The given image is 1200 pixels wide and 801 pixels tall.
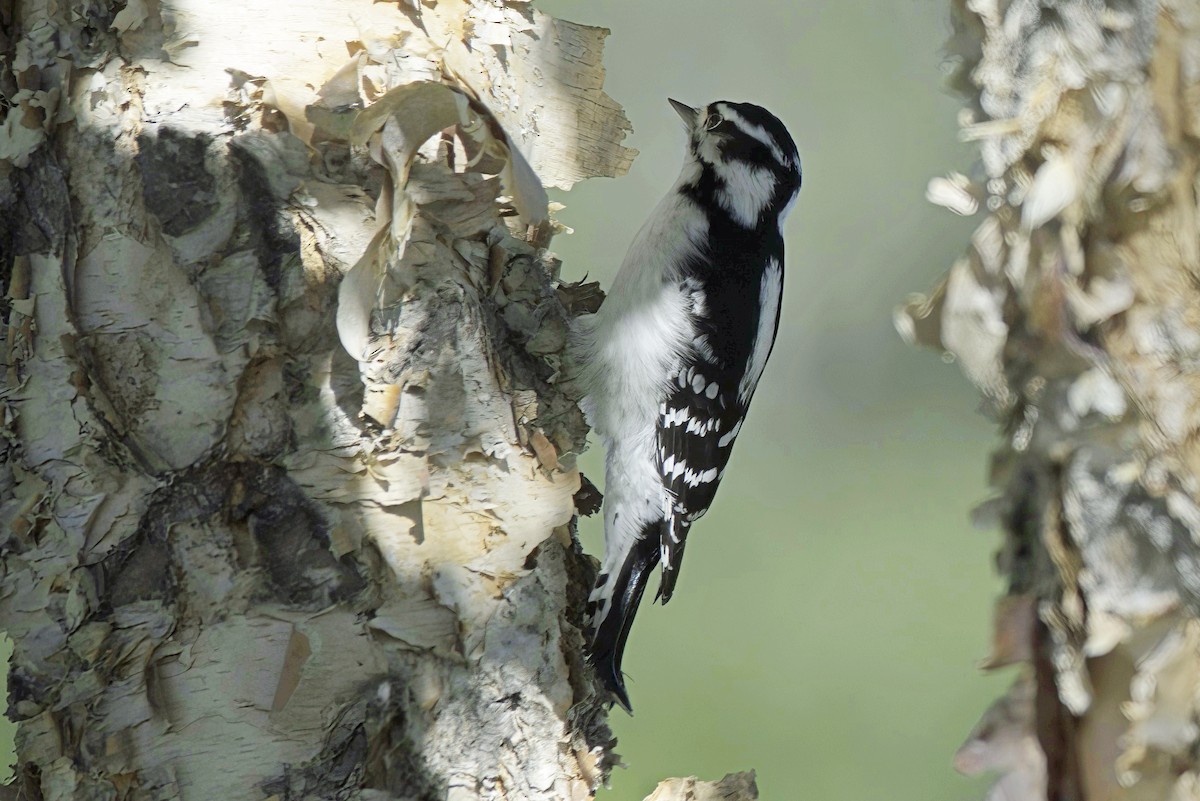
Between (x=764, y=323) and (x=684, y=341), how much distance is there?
12.0 inches

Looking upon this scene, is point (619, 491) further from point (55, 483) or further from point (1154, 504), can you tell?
point (1154, 504)

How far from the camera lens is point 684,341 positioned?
2434mm

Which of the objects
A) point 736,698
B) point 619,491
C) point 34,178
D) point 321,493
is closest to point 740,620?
point 736,698

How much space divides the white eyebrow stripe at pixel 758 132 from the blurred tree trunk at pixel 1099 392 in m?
1.82

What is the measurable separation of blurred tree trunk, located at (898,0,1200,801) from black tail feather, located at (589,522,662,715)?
3.65 ft

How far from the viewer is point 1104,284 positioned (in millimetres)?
783

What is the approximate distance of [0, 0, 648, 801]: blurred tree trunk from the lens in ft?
4.53

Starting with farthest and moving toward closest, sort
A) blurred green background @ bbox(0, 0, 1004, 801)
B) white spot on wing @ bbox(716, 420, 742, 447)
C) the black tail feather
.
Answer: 1. blurred green background @ bbox(0, 0, 1004, 801)
2. white spot on wing @ bbox(716, 420, 742, 447)
3. the black tail feather

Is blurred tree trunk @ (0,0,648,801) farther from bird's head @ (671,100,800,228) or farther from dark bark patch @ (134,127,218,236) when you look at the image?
bird's head @ (671,100,800,228)

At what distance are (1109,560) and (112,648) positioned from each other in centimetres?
120

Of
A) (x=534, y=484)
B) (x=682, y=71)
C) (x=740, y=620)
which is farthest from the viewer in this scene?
(x=682, y=71)

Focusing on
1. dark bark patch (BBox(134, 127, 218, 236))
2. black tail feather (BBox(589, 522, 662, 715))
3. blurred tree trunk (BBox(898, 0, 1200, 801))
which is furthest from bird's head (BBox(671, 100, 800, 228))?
blurred tree trunk (BBox(898, 0, 1200, 801))

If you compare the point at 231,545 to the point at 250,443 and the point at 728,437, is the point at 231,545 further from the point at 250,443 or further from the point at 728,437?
the point at 728,437

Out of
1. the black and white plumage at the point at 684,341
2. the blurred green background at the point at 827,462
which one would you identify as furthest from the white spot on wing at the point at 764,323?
the blurred green background at the point at 827,462
